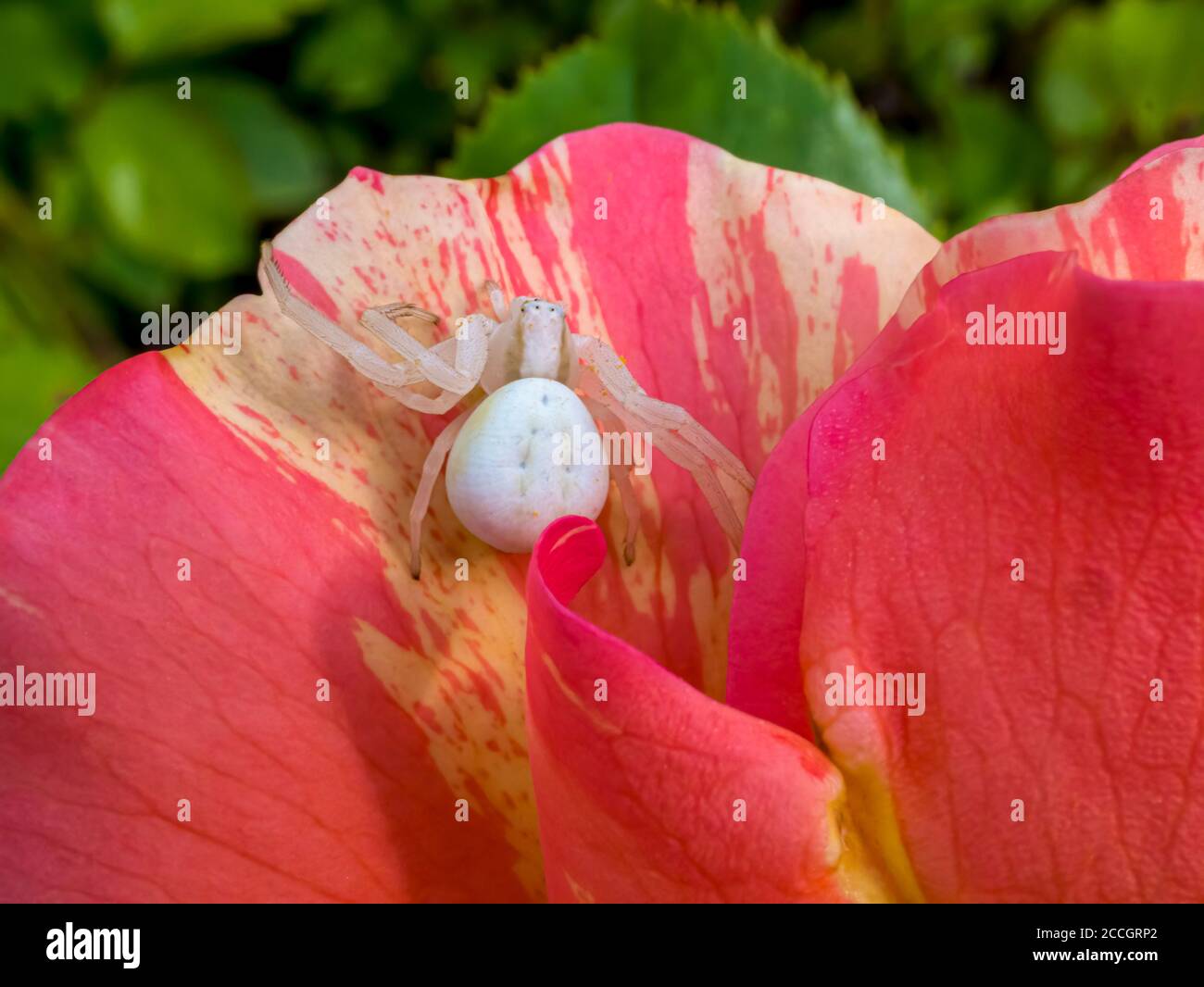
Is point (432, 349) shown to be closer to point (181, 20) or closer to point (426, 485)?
point (426, 485)

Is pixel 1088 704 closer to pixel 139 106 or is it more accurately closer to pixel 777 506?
pixel 777 506

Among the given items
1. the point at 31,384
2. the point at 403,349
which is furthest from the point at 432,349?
the point at 31,384

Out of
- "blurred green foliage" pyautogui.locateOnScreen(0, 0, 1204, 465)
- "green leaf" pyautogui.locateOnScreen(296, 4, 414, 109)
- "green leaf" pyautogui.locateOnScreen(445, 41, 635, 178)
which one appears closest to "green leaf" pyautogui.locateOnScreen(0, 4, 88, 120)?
"blurred green foliage" pyautogui.locateOnScreen(0, 0, 1204, 465)

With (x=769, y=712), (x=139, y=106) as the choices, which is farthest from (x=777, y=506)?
(x=139, y=106)

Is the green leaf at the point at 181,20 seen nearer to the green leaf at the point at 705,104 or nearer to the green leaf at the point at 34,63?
the green leaf at the point at 34,63

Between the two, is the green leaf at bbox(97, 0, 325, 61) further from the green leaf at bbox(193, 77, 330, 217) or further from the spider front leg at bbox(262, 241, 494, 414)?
the spider front leg at bbox(262, 241, 494, 414)
